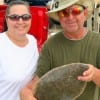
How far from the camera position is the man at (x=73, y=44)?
185 centimetres

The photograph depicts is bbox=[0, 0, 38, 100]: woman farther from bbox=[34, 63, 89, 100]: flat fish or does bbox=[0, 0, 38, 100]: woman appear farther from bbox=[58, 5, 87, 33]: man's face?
bbox=[34, 63, 89, 100]: flat fish

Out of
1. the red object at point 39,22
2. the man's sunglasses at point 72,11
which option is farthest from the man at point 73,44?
the red object at point 39,22

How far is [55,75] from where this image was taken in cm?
157

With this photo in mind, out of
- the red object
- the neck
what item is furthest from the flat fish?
the red object

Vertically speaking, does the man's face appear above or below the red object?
above

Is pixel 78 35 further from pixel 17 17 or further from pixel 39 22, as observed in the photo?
pixel 39 22

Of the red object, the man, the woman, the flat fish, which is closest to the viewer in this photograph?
the flat fish

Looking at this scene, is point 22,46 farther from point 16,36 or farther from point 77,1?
point 77,1

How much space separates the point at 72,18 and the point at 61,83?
46cm

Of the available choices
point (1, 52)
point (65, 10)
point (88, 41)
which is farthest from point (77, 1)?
point (1, 52)

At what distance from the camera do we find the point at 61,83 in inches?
62.2

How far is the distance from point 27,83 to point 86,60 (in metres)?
0.44

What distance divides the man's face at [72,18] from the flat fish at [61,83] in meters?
0.33

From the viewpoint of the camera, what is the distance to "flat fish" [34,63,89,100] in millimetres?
1562
